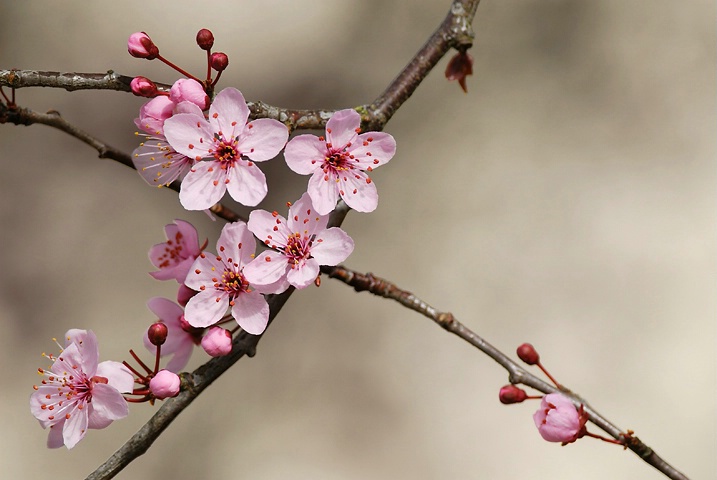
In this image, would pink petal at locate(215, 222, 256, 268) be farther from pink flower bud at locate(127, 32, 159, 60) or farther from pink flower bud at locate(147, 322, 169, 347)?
pink flower bud at locate(127, 32, 159, 60)

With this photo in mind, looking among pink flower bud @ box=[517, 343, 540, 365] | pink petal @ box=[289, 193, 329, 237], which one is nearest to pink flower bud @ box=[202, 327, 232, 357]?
pink petal @ box=[289, 193, 329, 237]

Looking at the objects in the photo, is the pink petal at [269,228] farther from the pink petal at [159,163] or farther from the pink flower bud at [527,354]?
the pink flower bud at [527,354]

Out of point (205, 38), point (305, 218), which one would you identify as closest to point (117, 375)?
point (305, 218)

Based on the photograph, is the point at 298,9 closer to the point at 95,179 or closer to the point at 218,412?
the point at 95,179

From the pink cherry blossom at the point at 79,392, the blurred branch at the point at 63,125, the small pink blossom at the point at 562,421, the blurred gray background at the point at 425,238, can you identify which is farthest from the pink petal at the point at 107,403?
the blurred gray background at the point at 425,238

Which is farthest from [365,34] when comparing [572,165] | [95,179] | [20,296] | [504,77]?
[20,296]

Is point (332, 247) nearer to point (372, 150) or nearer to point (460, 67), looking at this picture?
point (372, 150)
